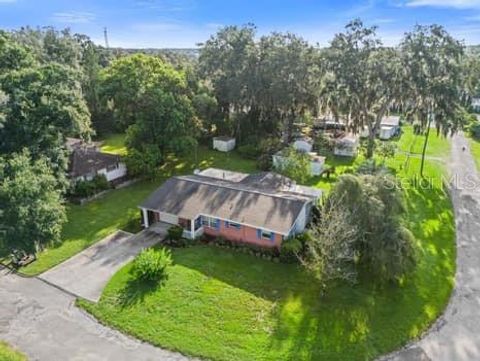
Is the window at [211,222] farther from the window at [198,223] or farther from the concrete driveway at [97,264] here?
the concrete driveway at [97,264]

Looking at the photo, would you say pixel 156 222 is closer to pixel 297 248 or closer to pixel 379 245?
pixel 297 248

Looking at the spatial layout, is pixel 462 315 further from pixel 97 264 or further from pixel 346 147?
pixel 346 147

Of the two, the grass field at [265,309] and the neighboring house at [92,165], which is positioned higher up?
the neighboring house at [92,165]

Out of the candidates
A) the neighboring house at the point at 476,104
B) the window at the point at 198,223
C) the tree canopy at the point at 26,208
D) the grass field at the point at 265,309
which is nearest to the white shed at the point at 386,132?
the grass field at the point at 265,309

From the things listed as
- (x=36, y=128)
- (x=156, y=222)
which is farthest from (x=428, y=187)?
(x=36, y=128)

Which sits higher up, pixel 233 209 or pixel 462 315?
pixel 233 209

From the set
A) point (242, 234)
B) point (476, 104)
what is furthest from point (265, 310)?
point (476, 104)
